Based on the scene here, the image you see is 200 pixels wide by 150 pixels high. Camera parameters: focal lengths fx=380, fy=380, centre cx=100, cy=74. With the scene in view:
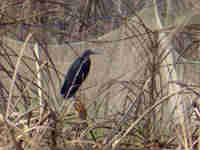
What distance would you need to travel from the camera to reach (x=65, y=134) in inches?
52.3

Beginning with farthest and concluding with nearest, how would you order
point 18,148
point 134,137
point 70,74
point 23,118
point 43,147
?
Result: point 70,74 < point 134,137 < point 23,118 < point 43,147 < point 18,148

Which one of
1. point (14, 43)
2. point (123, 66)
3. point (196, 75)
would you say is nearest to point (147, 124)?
point (196, 75)

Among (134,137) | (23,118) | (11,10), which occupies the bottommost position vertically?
(134,137)

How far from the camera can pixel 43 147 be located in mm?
1140

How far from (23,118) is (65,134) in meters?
0.16

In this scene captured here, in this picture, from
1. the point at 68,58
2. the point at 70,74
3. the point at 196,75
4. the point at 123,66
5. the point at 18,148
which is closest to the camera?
the point at 18,148

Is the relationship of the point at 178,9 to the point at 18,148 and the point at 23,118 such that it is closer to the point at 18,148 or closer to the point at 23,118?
the point at 23,118

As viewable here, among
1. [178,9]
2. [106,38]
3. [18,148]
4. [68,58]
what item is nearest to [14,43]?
[68,58]

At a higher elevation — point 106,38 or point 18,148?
point 106,38

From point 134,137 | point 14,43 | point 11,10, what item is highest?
point 11,10

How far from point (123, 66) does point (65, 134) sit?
1.96 meters

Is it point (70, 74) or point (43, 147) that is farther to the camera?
point (70, 74)

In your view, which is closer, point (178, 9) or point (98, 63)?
point (178, 9)

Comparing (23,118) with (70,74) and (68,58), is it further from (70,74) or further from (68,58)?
(68,58)
